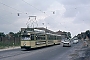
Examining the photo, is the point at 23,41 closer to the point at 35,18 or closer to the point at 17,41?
the point at 35,18

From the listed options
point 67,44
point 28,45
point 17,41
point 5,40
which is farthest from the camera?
point 17,41

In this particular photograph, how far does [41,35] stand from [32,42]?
7480 millimetres

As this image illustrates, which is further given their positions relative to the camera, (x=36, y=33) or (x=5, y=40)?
(x=5, y=40)

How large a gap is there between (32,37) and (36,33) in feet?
7.82

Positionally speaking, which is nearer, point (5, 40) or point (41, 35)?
point (41, 35)

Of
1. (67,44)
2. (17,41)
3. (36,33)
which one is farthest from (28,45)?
(17,41)

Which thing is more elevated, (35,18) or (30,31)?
(35,18)

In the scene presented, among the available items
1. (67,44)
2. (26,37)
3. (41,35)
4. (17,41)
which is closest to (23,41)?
(26,37)

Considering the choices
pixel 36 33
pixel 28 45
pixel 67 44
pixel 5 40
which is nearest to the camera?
pixel 28 45

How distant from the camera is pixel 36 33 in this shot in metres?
A: 42.7

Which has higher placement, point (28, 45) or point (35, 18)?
point (35, 18)

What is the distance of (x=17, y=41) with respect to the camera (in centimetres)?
7838

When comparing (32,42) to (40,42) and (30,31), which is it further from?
(40,42)

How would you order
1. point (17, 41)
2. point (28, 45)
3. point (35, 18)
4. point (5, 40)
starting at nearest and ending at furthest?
point (28, 45) < point (35, 18) < point (5, 40) < point (17, 41)
